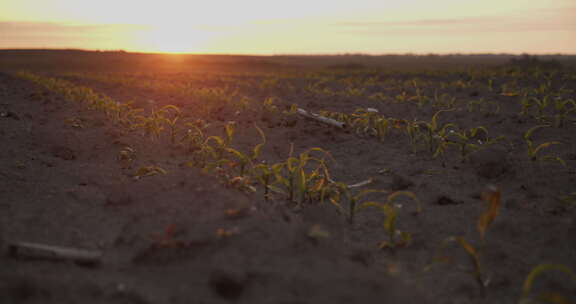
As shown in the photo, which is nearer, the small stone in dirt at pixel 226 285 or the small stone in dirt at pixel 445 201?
the small stone in dirt at pixel 226 285

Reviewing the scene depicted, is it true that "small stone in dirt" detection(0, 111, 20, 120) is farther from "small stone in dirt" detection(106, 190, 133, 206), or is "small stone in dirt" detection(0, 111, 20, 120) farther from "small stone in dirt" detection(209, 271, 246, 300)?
"small stone in dirt" detection(209, 271, 246, 300)

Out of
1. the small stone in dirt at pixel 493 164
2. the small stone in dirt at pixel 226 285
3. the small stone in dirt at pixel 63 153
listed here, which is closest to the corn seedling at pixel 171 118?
the small stone in dirt at pixel 63 153

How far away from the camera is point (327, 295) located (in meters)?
1.60

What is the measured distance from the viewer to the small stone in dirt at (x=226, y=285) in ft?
5.44

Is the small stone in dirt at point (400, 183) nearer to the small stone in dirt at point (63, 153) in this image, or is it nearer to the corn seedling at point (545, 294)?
the corn seedling at point (545, 294)

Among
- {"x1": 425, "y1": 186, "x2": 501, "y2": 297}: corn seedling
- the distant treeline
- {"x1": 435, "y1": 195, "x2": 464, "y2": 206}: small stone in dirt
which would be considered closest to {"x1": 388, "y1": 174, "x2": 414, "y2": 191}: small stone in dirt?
{"x1": 435, "y1": 195, "x2": 464, "y2": 206}: small stone in dirt

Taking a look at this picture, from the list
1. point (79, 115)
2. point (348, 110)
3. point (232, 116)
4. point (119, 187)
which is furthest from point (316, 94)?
point (119, 187)

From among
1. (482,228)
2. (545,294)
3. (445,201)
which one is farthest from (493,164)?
(545,294)

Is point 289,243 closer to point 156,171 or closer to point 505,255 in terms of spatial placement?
point 505,255

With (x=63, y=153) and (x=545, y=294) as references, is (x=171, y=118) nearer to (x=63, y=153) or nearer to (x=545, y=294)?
(x=63, y=153)

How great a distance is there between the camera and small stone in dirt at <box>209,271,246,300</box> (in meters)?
1.66

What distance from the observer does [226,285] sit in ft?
5.49

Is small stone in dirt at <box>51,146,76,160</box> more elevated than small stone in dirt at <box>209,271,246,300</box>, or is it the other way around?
small stone in dirt at <box>51,146,76,160</box>

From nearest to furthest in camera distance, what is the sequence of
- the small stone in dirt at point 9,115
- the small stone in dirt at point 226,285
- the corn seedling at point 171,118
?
1. the small stone in dirt at point 226,285
2. the corn seedling at point 171,118
3. the small stone in dirt at point 9,115
